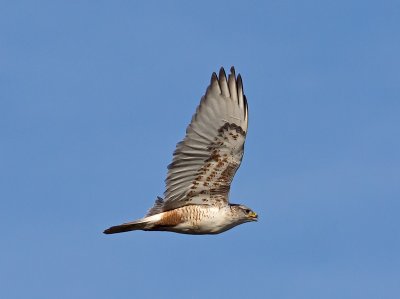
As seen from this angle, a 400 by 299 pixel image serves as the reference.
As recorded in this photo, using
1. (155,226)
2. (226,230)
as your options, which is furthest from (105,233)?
(226,230)

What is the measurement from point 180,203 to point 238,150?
140cm

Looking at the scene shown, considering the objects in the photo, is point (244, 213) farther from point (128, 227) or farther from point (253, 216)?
point (128, 227)

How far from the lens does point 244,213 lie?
1766 cm

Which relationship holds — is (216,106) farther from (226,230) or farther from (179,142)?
(226,230)

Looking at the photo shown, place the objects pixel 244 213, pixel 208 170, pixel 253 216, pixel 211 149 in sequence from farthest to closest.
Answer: pixel 253 216 < pixel 244 213 < pixel 208 170 < pixel 211 149

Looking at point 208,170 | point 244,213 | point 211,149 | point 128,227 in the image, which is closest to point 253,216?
point 244,213

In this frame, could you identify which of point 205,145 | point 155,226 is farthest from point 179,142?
point 155,226

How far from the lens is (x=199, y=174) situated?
17391 mm

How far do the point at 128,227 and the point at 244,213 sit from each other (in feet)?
6.60

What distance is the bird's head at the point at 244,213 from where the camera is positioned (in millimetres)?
17609

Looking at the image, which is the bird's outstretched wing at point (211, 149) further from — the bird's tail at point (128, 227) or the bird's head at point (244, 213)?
the bird's tail at point (128, 227)

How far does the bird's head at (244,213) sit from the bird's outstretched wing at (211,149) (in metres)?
0.23

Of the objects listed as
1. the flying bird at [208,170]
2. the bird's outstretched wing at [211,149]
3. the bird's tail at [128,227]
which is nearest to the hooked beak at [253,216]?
the flying bird at [208,170]

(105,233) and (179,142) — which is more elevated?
(179,142)
